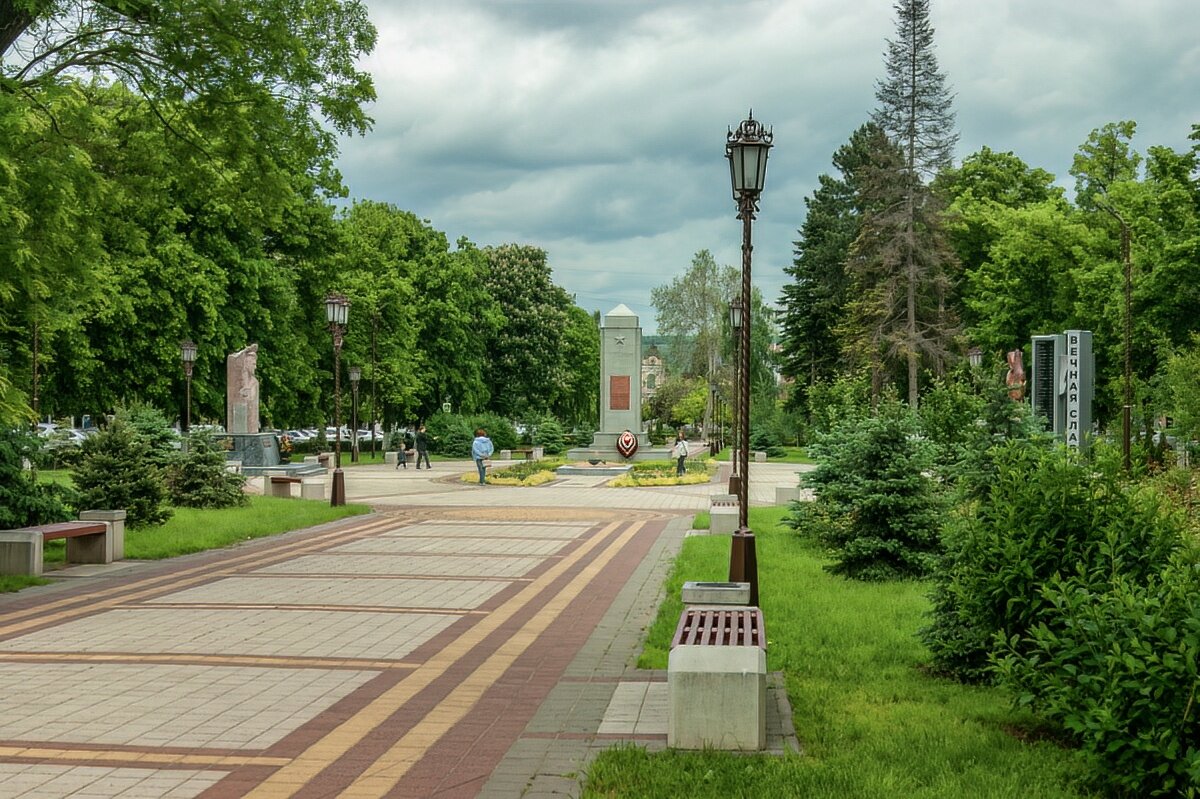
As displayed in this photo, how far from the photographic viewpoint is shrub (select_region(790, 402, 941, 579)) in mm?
12078

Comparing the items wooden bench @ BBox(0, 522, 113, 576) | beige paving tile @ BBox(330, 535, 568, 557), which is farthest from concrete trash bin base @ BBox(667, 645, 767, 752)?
wooden bench @ BBox(0, 522, 113, 576)

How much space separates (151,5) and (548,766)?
11.8 m

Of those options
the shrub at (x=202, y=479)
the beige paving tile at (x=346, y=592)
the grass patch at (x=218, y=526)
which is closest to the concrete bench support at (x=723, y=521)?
the beige paving tile at (x=346, y=592)

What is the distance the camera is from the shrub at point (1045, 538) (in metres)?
6.22

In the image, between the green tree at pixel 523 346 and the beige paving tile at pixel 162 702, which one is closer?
the beige paving tile at pixel 162 702

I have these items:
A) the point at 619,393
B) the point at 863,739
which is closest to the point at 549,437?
the point at 619,393

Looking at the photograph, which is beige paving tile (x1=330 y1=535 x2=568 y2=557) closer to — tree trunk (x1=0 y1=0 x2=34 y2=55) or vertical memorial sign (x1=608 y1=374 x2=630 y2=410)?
tree trunk (x1=0 y1=0 x2=34 y2=55)

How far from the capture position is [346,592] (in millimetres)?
11781

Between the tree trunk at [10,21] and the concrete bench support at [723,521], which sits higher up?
the tree trunk at [10,21]

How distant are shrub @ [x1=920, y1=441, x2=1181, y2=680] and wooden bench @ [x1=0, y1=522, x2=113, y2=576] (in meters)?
10.5

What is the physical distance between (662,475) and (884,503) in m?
23.3

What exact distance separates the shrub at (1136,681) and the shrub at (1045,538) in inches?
33.7

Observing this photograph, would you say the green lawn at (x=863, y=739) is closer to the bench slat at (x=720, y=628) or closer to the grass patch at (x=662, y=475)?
the bench slat at (x=720, y=628)

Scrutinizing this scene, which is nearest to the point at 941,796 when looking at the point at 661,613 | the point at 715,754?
the point at 715,754
